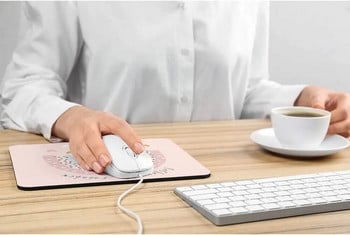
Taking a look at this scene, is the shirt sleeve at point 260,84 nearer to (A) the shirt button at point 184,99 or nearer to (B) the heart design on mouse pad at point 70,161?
(A) the shirt button at point 184,99

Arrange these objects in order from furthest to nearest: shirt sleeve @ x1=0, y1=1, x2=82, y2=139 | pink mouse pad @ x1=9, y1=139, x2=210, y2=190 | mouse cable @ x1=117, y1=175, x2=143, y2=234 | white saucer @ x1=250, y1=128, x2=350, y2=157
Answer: shirt sleeve @ x1=0, y1=1, x2=82, y2=139 < white saucer @ x1=250, y1=128, x2=350, y2=157 < pink mouse pad @ x1=9, y1=139, x2=210, y2=190 < mouse cable @ x1=117, y1=175, x2=143, y2=234

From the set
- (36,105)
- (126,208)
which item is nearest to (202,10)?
(36,105)

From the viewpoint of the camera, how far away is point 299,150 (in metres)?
0.85

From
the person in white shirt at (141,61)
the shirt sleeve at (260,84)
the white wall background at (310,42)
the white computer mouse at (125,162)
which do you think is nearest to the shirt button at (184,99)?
the person in white shirt at (141,61)

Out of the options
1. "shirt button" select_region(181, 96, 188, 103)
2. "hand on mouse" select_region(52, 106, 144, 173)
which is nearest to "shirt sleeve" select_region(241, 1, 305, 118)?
"shirt button" select_region(181, 96, 188, 103)

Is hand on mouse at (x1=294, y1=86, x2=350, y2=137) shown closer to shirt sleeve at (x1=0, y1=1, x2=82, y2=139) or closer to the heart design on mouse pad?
the heart design on mouse pad

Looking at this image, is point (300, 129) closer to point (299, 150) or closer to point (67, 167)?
point (299, 150)

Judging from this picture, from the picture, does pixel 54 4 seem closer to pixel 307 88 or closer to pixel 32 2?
pixel 32 2

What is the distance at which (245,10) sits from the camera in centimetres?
131

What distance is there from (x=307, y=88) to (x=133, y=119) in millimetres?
353

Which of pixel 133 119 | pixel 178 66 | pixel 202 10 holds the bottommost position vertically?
pixel 133 119

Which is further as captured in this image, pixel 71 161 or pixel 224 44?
pixel 224 44

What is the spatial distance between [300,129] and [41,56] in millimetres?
545

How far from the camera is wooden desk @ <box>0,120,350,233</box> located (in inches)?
23.7
